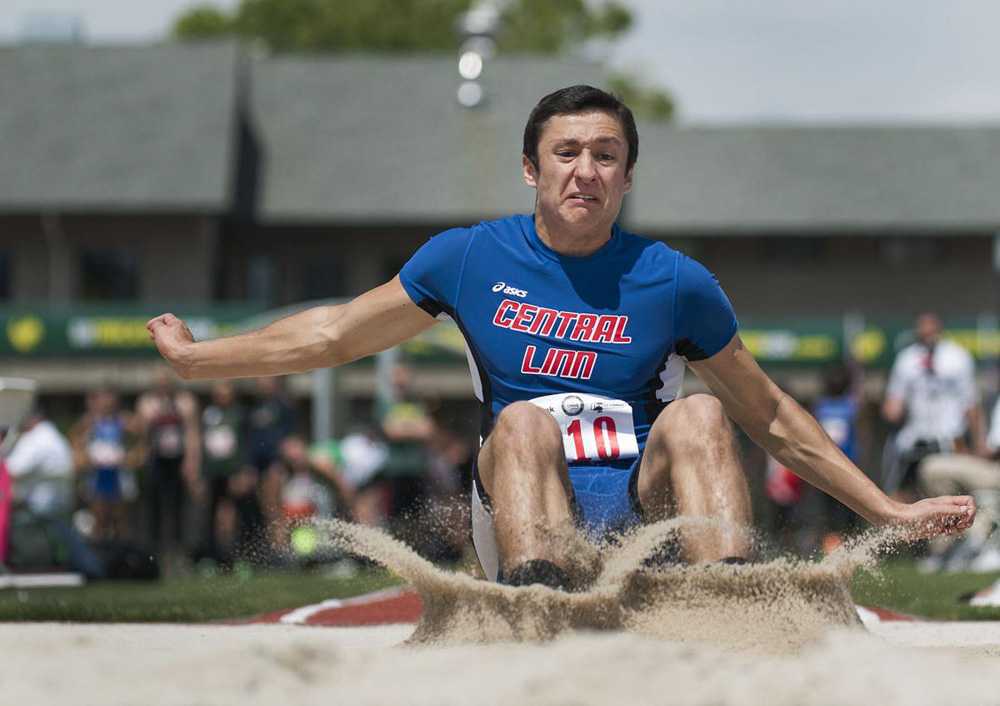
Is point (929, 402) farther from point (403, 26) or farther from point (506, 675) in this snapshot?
point (403, 26)

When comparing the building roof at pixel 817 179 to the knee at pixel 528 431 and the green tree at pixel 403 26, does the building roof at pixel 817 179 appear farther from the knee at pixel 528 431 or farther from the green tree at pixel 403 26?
the knee at pixel 528 431

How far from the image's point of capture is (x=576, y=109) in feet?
17.0

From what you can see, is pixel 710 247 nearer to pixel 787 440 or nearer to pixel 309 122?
pixel 309 122

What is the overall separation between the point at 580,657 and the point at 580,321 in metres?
1.64

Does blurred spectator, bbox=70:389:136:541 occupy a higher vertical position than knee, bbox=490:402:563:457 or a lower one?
lower

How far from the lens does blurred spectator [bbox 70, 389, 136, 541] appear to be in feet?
56.0

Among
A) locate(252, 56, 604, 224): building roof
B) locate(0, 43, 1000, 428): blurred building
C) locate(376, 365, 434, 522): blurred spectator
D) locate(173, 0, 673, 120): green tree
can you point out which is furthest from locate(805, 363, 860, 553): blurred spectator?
locate(173, 0, 673, 120): green tree

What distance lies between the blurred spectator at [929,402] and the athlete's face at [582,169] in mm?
10137

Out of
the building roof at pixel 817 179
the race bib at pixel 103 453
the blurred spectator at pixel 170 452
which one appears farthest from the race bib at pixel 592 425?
the building roof at pixel 817 179

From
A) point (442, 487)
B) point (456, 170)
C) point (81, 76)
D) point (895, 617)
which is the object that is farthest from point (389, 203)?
point (895, 617)

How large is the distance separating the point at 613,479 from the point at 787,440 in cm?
63

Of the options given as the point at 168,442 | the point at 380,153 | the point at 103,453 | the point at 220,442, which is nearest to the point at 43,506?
the point at 168,442

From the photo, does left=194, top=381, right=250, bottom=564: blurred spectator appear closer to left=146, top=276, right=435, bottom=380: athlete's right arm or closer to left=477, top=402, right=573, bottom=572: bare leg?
left=146, top=276, right=435, bottom=380: athlete's right arm

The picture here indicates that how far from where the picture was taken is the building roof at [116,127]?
3719 cm
